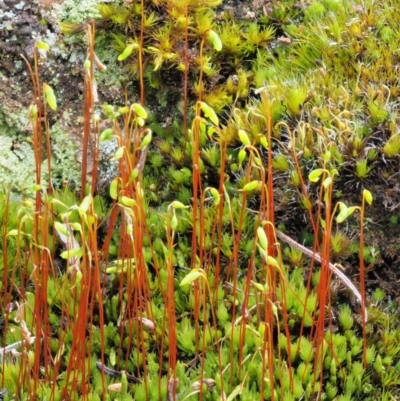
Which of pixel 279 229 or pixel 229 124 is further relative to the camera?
pixel 229 124

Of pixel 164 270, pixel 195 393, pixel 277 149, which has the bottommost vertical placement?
pixel 195 393

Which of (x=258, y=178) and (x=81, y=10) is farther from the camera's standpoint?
(x=81, y=10)

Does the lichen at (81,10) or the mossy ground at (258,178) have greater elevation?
the lichen at (81,10)

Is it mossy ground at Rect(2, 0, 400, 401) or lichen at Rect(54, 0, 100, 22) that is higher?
lichen at Rect(54, 0, 100, 22)

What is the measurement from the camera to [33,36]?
2.83 metres

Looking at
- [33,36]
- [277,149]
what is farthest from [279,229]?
[33,36]

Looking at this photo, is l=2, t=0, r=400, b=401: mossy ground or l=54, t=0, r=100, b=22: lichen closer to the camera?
l=2, t=0, r=400, b=401: mossy ground

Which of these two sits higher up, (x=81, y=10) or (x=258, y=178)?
(x=81, y=10)

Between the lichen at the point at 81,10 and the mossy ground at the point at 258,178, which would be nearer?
the mossy ground at the point at 258,178

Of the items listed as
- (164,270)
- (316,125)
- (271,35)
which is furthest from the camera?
(271,35)

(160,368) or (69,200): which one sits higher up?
(69,200)

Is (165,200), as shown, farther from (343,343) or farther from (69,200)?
(343,343)

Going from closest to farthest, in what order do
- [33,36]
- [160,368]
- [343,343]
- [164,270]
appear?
[160,368], [343,343], [164,270], [33,36]

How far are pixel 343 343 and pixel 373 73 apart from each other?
3.86 ft
